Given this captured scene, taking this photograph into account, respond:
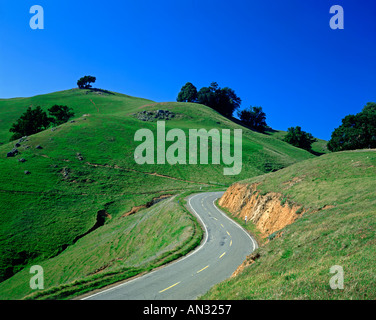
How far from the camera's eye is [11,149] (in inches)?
2522

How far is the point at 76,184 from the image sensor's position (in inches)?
2183

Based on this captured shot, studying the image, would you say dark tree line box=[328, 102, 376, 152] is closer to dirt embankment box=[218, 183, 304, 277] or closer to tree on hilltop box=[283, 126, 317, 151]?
dirt embankment box=[218, 183, 304, 277]

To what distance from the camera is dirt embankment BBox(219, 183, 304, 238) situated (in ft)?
84.5

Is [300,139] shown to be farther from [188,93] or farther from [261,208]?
[261,208]

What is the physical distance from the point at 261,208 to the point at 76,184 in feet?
142

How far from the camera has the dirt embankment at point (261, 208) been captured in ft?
84.5

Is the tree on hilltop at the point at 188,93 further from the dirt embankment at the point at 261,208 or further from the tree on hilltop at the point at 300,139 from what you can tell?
the dirt embankment at the point at 261,208

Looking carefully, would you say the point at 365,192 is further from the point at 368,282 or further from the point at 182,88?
the point at 182,88

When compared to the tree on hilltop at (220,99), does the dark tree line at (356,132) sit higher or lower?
lower

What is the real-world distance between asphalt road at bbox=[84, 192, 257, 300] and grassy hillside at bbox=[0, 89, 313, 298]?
3274mm

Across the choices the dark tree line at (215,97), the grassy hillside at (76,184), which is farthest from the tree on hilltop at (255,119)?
the grassy hillside at (76,184)

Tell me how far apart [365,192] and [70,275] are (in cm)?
3209

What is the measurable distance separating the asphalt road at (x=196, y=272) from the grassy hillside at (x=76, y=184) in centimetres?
327

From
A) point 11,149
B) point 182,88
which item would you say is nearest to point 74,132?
point 11,149
